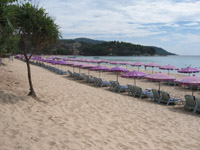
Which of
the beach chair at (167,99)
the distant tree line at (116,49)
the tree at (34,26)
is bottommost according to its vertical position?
the beach chair at (167,99)

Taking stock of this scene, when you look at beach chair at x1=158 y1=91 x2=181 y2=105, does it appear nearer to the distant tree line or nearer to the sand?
the sand

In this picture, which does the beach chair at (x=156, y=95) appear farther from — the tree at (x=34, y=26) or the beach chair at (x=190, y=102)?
the tree at (x=34, y=26)

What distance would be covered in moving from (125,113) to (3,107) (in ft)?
12.1

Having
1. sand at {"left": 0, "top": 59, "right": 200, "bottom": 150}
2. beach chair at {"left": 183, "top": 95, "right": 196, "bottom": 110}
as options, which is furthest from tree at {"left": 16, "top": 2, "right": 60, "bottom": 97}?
beach chair at {"left": 183, "top": 95, "right": 196, "bottom": 110}

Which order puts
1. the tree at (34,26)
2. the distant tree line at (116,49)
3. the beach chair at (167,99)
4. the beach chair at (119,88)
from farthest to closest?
the distant tree line at (116,49) → the beach chair at (119,88) → the beach chair at (167,99) → the tree at (34,26)

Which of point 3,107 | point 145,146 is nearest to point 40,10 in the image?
point 3,107

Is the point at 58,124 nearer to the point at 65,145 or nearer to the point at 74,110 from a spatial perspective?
the point at 65,145

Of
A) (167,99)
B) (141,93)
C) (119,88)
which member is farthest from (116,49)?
(167,99)

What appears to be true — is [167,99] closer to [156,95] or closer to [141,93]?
[156,95]

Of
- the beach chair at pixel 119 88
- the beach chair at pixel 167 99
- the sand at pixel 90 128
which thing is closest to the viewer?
the sand at pixel 90 128

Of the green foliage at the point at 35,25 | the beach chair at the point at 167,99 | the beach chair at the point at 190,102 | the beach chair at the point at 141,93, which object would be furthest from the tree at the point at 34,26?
the beach chair at the point at 190,102

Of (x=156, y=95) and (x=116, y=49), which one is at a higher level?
(x=116, y=49)

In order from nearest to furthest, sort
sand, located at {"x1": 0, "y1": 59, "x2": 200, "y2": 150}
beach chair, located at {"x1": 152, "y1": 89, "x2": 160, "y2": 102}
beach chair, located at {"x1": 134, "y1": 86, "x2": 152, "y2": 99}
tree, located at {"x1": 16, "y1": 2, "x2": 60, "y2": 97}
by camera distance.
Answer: sand, located at {"x1": 0, "y1": 59, "x2": 200, "y2": 150} < tree, located at {"x1": 16, "y1": 2, "x2": 60, "y2": 97} < beach chair, located at {"x1": 152, "y1": 89, "x2": 160, "y2": 102} < beach chair, located at {"x1": 134, "y1": 86, "x2": 152, "y2": 99}

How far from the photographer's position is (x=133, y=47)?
153000mm
